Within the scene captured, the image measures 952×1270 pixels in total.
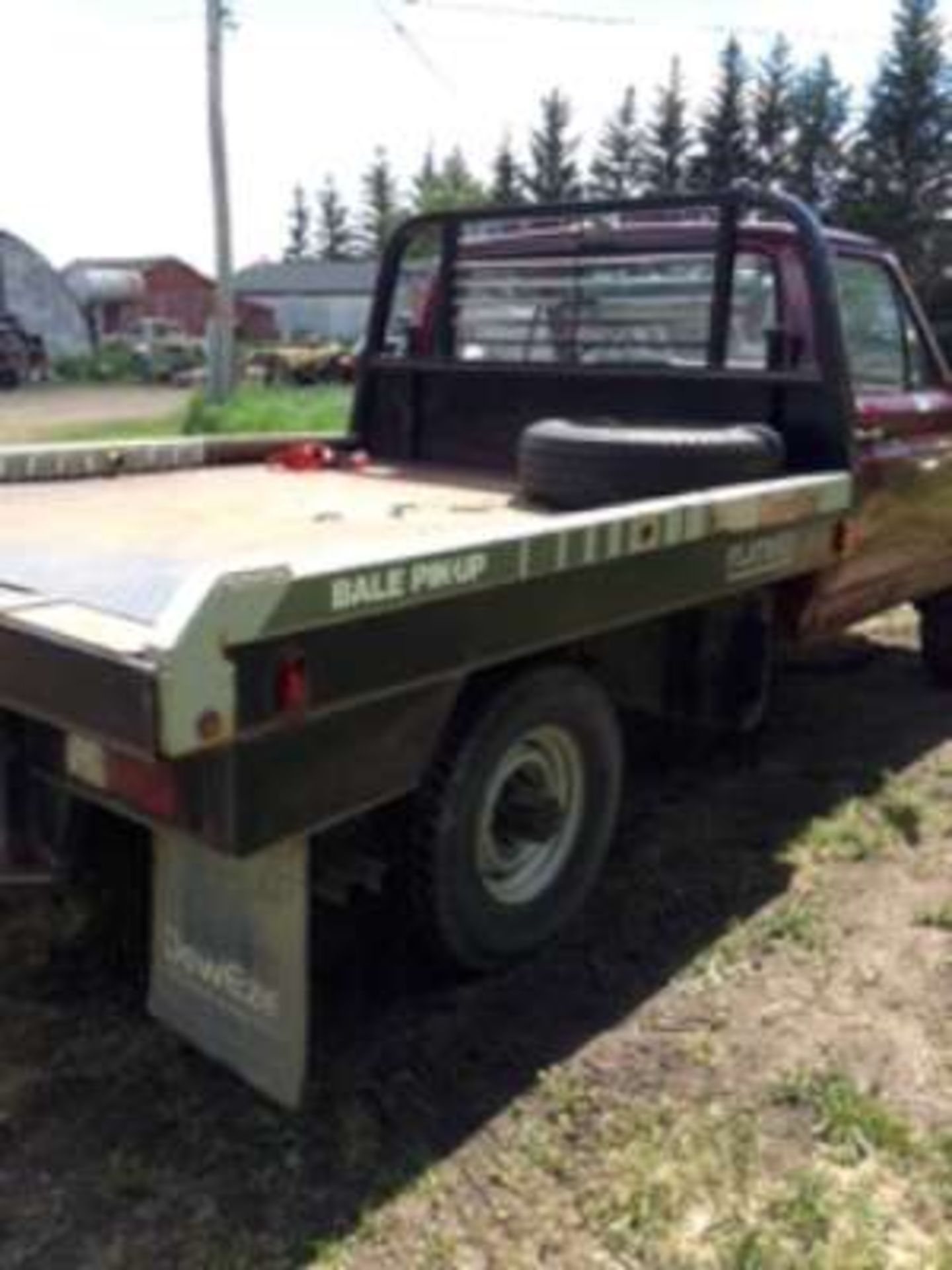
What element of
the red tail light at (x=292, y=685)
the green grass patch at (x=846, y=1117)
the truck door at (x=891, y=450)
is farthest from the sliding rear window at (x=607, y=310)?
the red tail light at (x=292, y=685)

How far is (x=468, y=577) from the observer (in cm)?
289

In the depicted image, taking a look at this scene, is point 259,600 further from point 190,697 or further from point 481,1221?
point 481,1221

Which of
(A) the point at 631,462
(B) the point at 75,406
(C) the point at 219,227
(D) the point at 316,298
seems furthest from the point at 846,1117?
(D) the point at 316,298

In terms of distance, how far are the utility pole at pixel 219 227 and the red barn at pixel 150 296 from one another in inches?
1665

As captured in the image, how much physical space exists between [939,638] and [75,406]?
26.7m

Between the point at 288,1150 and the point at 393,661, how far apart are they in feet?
3.38

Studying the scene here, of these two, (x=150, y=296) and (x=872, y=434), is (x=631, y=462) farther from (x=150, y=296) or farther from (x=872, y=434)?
(x=150, y=296)

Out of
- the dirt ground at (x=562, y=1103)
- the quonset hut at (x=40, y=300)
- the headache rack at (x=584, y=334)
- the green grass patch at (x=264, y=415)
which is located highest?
the quonset hut at (x=40, y=300)

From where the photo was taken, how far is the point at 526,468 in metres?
4.34

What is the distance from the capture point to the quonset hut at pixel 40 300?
153ft

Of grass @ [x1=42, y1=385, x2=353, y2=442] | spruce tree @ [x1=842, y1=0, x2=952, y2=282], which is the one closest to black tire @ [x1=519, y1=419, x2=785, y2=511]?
grass @ [x1=42, y1=385, x2=353, y2=442]

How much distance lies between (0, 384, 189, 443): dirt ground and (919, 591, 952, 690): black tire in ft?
56.0

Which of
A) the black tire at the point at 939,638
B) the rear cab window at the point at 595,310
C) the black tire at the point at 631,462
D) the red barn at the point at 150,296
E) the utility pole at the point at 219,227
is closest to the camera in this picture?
the black tire at the point at 631,462

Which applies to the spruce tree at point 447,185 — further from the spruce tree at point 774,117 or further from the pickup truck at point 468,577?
the pickup truck at point 468,577
